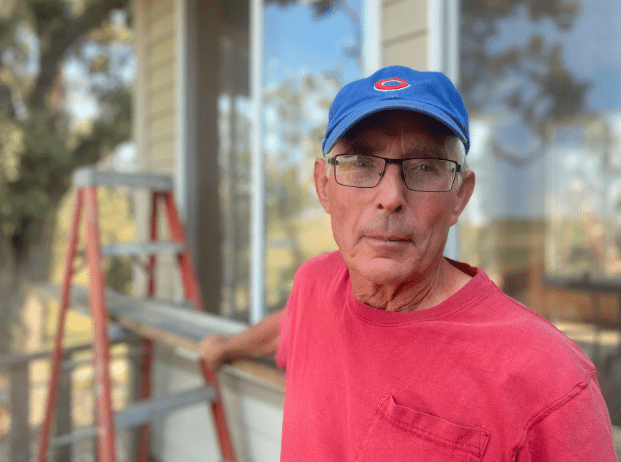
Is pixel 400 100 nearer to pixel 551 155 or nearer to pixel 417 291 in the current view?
pixel 417 291

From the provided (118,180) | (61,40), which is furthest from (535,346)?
(61,40)

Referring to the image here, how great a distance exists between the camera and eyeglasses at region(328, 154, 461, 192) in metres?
→ 0.67

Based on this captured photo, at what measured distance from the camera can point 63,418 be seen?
104 inches

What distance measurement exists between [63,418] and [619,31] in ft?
13.8

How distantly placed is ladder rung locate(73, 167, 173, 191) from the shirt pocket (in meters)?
1.71

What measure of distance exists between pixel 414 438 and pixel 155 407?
1477 mm

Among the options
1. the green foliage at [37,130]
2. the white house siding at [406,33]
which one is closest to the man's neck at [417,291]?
the white house siding at [406,33]

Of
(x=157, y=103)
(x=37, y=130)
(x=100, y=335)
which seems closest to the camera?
(x=100, y=335)

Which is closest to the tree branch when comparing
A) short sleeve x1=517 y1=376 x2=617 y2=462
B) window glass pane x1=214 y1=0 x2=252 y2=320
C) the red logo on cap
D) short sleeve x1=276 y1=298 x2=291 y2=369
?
window glass pane x1=214 y1=0 x2=252 y2=320

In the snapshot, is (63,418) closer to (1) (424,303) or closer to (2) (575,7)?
(1) (424,303)

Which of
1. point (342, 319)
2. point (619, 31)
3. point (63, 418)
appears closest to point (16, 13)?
point (63, 418)

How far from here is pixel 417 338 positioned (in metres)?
0.66

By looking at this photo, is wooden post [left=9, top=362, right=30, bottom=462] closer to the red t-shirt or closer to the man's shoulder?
the red t-shirt

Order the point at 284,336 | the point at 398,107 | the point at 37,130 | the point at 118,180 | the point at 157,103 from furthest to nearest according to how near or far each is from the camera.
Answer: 1. the point at 37,130
2. the point at 157,103
3. the point at 118,180
4. the point at 284,336
5. the point at 398,107
